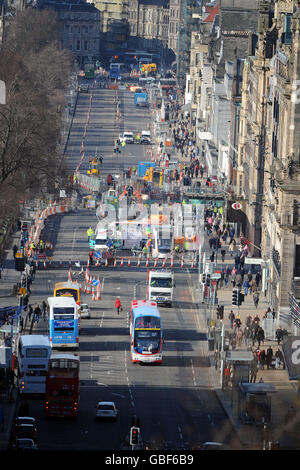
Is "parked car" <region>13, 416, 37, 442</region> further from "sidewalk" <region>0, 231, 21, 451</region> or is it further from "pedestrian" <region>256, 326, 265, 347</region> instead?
"pedestrian" <region>256, 326, 265, 347</region>

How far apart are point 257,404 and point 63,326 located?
817 inches

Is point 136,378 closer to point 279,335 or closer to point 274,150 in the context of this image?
point 279,335

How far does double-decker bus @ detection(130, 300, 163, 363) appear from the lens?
90.8m

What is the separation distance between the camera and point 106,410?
251 feet

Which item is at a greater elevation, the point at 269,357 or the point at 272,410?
the point at 272,410

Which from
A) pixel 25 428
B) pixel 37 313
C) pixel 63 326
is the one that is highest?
pixel 25 428

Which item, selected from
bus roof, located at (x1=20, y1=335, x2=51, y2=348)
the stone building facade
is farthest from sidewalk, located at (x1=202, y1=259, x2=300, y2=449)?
bus roof, located at (x1=20, y1=335, x2=51, y2=348)

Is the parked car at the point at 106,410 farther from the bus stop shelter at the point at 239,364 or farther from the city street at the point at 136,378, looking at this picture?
the bus stop shelter at the point at 239,364

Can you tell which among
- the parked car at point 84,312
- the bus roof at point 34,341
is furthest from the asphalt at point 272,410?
the parked car at point 84,312

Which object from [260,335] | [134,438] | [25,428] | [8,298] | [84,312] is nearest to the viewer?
[134,438]

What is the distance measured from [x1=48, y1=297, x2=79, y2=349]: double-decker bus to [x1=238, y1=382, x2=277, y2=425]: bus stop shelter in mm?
19406

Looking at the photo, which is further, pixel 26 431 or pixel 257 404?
pixel 257 404

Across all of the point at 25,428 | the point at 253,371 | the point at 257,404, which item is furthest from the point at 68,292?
the point at 25,428

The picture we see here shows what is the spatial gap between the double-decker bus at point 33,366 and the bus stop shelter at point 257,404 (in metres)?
12.0
